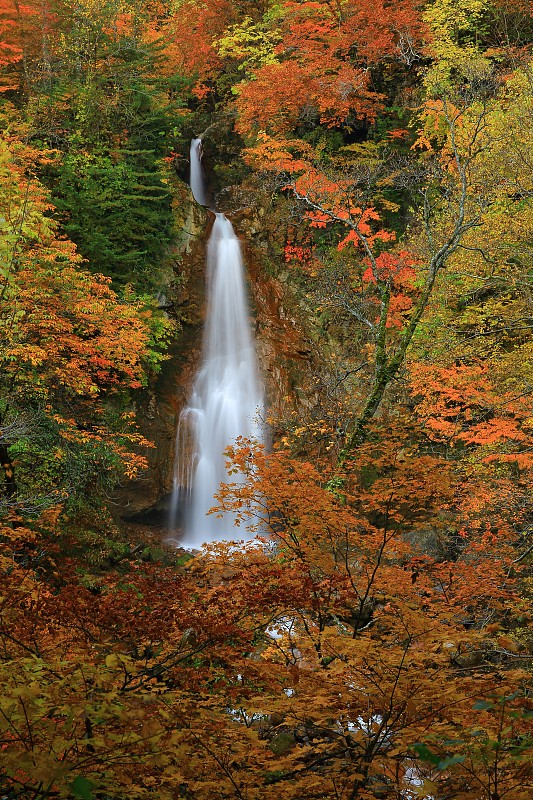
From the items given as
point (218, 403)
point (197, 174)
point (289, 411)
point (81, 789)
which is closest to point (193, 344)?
point (218, 403)

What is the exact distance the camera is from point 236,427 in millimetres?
16188

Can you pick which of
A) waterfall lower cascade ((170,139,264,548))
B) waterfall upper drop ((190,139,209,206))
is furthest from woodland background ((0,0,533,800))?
waterfall lower cascade ((170,139,264,548))

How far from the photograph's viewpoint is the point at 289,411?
53.8ft

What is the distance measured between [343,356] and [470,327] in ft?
13.9

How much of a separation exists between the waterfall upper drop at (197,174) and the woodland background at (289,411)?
50 centimetres

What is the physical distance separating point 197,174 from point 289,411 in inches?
432

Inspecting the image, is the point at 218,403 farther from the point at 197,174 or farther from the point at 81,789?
the point at 81,789

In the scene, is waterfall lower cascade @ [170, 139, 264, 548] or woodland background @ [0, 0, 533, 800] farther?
waterfall lower cascade @ [170, 139, 264, 548]

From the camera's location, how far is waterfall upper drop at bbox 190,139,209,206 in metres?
21.5

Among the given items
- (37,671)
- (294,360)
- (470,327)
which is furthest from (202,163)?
(37,671)

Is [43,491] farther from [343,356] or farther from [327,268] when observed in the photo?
[327,268]

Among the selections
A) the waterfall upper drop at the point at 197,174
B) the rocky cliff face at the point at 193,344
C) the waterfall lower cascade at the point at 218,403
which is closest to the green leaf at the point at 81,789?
the waterfall lower cascade at the point at 218,403

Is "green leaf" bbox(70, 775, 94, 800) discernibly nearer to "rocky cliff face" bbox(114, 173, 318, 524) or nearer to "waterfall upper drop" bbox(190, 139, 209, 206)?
"rocky cliff face" bbox(114, 173, 318, 524)

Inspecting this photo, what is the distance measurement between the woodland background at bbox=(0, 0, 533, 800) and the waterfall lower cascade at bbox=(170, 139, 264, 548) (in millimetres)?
724
